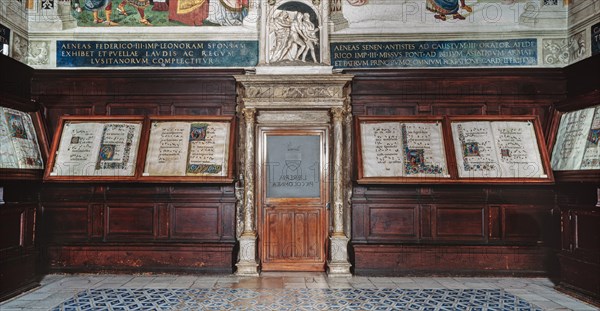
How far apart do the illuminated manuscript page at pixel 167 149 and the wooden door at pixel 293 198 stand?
1058mm

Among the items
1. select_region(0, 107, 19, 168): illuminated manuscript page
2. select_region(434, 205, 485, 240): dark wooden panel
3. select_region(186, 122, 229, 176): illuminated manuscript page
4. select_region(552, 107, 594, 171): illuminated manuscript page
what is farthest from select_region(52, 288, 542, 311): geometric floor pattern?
select_region(552, 107, 594, 171): illuminated manuscript page

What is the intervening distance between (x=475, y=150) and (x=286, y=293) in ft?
10.3

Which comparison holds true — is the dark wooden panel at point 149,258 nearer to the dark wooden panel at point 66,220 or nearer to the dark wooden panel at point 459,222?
the dark wooden panel at point 66,220

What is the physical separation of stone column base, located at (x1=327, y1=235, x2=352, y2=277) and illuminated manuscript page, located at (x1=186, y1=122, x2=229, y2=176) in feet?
5.79

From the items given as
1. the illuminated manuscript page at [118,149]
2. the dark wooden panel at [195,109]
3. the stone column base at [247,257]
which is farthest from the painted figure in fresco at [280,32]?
the stone column base at [247,257]

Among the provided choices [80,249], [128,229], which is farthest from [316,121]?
[80,249]

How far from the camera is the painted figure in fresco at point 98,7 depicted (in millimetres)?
5887

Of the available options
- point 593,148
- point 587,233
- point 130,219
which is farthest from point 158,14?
point 587,233

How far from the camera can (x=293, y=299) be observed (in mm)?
4297

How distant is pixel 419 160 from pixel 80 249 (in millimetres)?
4724

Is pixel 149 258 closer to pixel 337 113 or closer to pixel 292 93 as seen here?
pixel 292 93

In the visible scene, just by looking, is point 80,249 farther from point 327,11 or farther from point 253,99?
point 327,11

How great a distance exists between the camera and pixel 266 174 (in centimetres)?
575

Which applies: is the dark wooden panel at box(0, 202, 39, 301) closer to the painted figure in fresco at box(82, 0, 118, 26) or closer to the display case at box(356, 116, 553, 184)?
the painted figure in fresco at box(82, 0, 118, 26)
